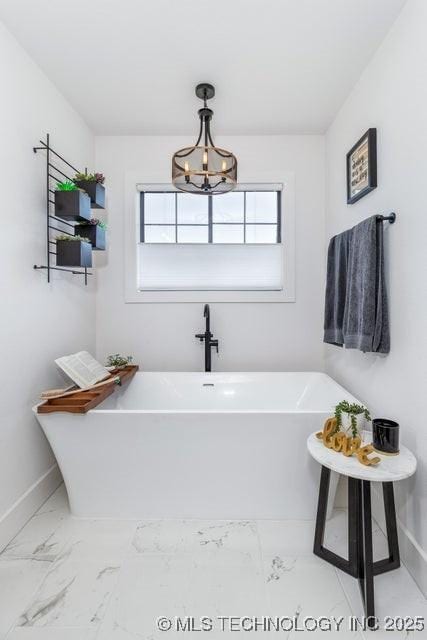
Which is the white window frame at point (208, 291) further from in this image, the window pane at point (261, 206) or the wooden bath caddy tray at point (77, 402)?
the wooden bath caddy tray at point (77, 402)

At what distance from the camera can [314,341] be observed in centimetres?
288

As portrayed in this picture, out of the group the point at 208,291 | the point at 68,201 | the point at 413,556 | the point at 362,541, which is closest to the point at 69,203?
the point at 68,201

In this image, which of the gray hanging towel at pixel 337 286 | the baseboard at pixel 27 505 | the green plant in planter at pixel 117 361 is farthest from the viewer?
the green plant in planter at pixel 117 361

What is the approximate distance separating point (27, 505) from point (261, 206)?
8.89 feet

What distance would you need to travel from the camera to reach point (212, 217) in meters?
2.95

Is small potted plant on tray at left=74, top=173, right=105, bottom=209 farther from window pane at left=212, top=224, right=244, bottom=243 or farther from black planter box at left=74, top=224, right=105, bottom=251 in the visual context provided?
window pane at left=212, top=224, right=244, bottom=243

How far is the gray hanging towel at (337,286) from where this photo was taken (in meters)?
2.21

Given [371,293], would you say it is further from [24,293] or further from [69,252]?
[24,293]

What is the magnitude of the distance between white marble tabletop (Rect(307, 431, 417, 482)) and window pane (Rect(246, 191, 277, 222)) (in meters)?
2.04

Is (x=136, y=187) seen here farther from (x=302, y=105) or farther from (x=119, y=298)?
(x=302, y=105)

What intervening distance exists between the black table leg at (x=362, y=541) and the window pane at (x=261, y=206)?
82.6 inches

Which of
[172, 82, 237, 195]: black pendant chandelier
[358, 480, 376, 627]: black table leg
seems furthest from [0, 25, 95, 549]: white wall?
[358, 480, 376, 627]: black table leg

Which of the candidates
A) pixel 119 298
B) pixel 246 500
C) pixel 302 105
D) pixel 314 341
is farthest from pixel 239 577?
pixel 302 105

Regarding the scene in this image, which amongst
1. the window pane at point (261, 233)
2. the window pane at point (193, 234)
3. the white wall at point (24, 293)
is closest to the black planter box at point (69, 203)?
the white wall at point (24, 293)
